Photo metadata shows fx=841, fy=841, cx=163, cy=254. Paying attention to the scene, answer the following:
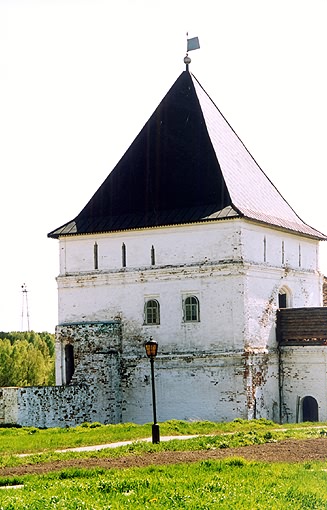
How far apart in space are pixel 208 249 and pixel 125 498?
17.3 m

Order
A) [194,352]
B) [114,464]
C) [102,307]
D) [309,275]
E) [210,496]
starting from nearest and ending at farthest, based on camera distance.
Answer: [210,496] → [114,464] → [194,352] → [102,307] → [309,275]

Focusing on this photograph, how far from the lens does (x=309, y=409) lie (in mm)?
28203

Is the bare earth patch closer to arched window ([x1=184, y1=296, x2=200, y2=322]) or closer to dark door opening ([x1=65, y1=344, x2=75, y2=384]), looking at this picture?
arched window ([x1=184, y1=296, x2=200, y2=322])

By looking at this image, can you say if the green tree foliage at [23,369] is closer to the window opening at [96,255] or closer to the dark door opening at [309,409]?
the window opening at [96,255]

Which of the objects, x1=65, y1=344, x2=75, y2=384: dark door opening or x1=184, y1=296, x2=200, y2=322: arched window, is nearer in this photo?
x1=184, y1=296, x2=200, y2=322: arched window

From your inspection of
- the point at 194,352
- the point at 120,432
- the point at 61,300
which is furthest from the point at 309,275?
the point at 120,432

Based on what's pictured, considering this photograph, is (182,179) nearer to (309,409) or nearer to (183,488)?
(309,409)

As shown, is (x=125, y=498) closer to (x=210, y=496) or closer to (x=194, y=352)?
(x=210, y=496)

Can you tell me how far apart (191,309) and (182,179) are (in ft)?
14.5

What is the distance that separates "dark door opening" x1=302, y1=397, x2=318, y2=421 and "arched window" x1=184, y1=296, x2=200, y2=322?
15.3 feet

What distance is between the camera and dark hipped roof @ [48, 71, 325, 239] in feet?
91.2

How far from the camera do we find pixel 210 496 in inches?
406

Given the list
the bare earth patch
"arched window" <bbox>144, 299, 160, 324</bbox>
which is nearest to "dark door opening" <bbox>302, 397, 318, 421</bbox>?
"arched window" <bbox>144, 299, 160, 324</bbox>

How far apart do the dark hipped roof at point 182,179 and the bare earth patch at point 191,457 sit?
1208 cm
